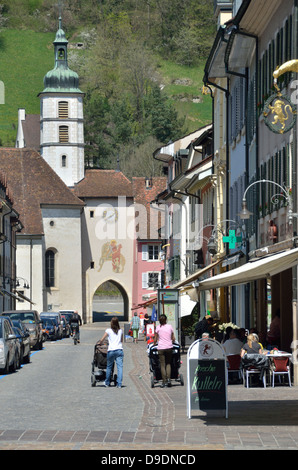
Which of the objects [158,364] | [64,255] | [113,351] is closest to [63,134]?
[64,255]

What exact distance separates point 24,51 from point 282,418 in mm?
157916

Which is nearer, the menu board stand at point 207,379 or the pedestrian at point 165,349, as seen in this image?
the menu board stand at point 207,379

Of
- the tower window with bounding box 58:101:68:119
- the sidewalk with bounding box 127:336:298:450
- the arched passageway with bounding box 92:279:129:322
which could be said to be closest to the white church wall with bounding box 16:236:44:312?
the arched passageway with bounding box 92:279:129:322

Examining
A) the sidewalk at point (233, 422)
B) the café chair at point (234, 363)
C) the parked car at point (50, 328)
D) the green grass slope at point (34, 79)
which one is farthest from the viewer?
the green grass slope at point (34, 79)

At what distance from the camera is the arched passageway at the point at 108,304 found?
3831 inches

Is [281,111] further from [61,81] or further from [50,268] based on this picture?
[61,81]

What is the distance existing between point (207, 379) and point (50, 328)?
4162cm

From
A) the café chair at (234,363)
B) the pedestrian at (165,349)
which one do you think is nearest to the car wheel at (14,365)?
the pedestrian at (165,349)

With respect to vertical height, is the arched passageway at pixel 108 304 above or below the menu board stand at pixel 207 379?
above

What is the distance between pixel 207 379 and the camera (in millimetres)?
15281

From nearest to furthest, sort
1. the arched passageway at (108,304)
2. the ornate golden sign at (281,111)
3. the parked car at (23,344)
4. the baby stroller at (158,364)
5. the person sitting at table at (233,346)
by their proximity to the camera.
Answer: the ornate golden sign at (281,111), the baby stroller at (158,364), the person sitting at table at (233,346), the parked car at (23,344), the arched passageway at (108,304)

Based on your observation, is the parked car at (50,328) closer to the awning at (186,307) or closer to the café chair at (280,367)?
the awning at (186,307)

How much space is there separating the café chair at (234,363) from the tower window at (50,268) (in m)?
69.6

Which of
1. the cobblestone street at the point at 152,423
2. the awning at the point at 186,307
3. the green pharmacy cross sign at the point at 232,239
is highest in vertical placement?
the green pharmacy cross sign at the point at 232,239
